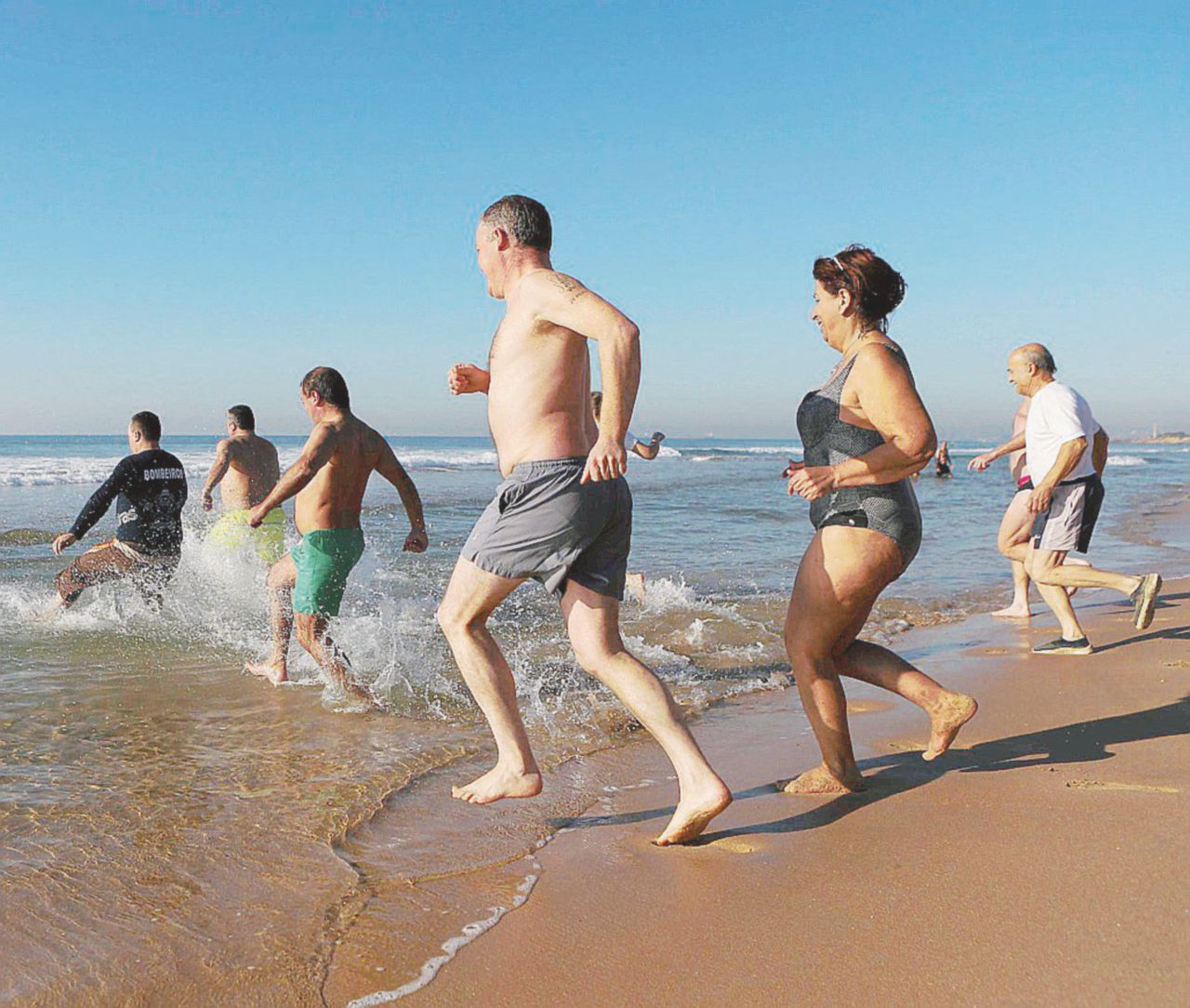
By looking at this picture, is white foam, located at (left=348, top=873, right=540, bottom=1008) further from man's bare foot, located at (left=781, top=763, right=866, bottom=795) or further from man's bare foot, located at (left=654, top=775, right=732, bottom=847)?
man's bare foot, located at (left=781, top=763, right=866, bottom=795)

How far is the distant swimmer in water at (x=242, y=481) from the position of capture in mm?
7098

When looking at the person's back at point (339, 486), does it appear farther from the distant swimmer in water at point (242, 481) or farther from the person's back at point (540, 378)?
the person's back at point (540, 378)

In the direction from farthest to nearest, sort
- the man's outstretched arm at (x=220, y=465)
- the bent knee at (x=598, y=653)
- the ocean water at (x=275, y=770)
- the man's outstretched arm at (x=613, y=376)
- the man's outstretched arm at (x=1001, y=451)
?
the man's outstretched arm at (x=220, y=465) < the man's outstretched arm at (x=1001, y=451) < the bent knee at (x=598, y=653) < the man's outstretched arm at (x=613, y=376) < the ocean water at (x=275, y=770)

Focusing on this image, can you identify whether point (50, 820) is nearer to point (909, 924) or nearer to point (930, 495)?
point (909, 924)

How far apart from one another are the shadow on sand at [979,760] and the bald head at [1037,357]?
7.83 feet

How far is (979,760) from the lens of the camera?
12.6ft

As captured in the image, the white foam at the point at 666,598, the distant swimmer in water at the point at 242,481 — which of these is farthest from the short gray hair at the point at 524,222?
the white foam at the point at 666,598

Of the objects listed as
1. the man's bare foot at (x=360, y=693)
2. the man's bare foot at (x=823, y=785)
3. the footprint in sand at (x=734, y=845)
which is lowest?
the man's bare foot at (x=360, y=693)

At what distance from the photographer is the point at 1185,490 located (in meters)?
25.3

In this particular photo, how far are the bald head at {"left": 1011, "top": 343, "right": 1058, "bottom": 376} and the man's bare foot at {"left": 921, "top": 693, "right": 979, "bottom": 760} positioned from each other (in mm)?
3376

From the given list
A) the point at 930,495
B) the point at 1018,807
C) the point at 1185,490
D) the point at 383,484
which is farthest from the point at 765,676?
the point at 1185,490

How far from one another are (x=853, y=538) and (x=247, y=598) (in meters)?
5.74

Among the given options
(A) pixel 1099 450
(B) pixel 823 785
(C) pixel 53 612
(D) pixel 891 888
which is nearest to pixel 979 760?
(B) pixel 823 785

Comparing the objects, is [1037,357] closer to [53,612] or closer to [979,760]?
[979,760]
